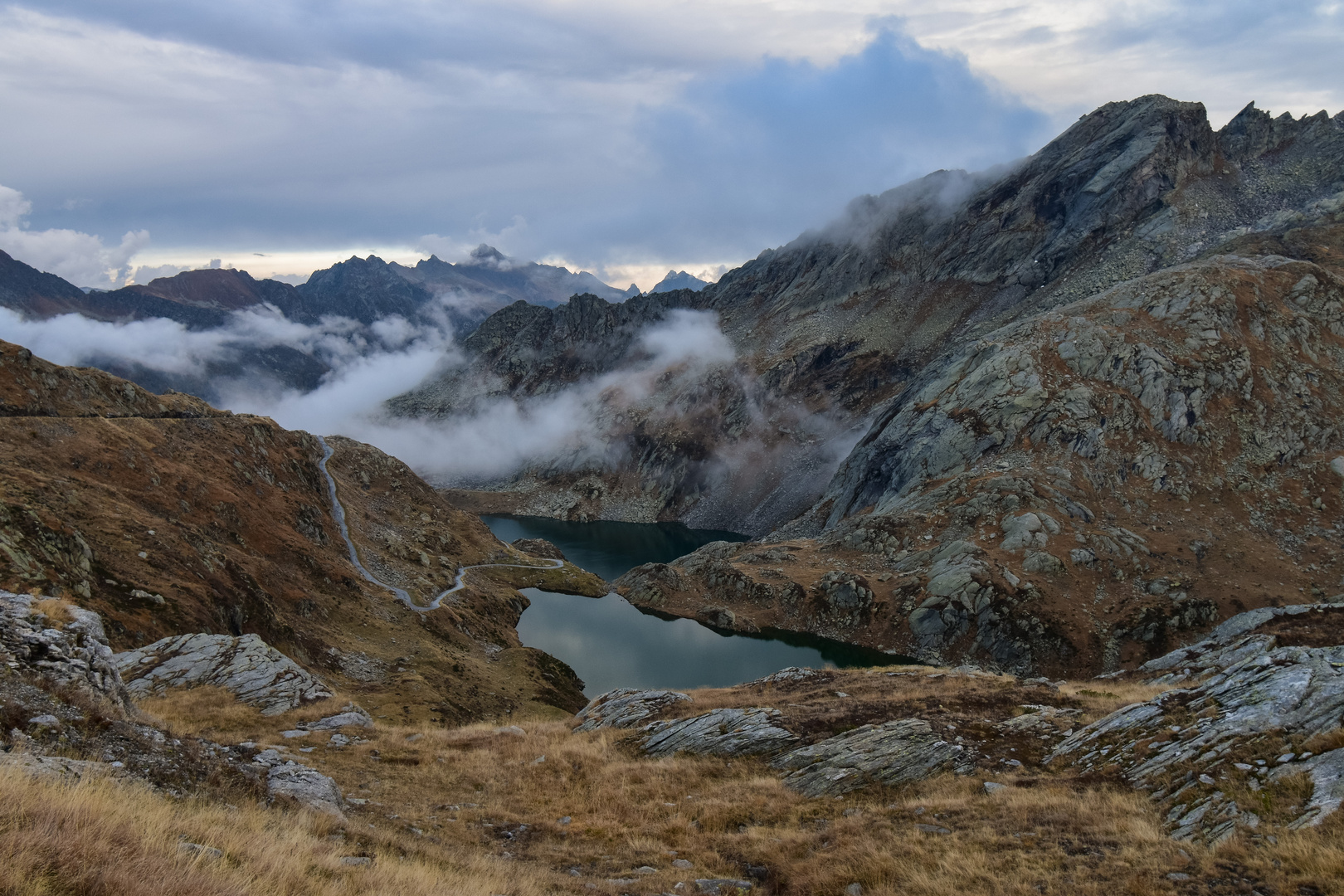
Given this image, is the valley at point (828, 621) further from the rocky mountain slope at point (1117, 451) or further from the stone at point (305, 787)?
the rocky mountain slope at point (1117, 451)

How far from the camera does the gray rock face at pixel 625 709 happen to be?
105 feet

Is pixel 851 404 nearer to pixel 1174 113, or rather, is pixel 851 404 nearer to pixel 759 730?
pixel 1174 113

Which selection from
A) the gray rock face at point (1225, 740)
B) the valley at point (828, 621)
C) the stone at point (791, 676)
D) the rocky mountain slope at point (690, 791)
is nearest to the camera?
the rocky mountain slope at point (690, 791)

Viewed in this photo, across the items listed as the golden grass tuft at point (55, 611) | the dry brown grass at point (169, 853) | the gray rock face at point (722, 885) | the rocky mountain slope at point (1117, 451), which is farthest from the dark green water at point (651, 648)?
the dry brown grass at point (169, 853)

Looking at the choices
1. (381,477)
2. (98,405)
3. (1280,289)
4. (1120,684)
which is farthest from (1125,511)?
(98,405)

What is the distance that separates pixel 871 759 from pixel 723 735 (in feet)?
22.4

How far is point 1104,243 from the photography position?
14150cm

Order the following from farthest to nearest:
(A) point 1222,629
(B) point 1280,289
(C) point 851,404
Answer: (C) point 851,404 → (B) point 1280,289 → (A) point 1222,629

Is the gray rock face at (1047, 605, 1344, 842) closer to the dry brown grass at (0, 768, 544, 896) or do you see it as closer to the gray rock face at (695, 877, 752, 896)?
the gray rock face at (695, 877, 752, 896)

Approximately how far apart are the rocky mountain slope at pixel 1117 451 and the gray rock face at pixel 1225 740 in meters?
52.3

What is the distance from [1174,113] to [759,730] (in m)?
185

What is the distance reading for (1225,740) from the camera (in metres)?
16.2

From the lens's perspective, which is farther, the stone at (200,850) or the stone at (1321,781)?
the stone at (1321,781)

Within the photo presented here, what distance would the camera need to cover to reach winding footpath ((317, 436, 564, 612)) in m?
69.4
